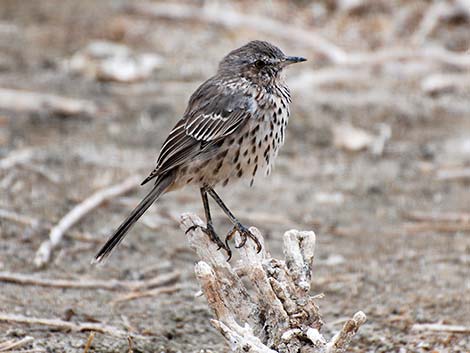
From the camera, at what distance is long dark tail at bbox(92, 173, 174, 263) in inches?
193

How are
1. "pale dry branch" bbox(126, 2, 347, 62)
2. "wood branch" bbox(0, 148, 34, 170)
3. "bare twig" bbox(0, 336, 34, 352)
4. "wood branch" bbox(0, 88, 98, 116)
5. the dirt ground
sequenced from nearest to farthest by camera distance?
"bare twig" bbox(0, 336, 34, 352) < the dirt ground < "wood branch" bbox(0, 148, 34, 170) < "wood branch" bbox(0, 88, 98, 116) < "pale dry branch" bbox(126, 2, 347, 62)

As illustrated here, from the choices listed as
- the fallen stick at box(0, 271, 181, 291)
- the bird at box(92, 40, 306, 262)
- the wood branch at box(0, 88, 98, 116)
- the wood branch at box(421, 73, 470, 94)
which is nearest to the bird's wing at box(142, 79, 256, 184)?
the bird at box(92, 40, 306, 262)

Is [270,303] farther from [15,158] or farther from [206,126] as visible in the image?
[15,158]

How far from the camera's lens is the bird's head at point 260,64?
5555 millimetres

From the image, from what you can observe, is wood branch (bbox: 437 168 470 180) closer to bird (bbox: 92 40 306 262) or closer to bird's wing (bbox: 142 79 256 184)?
bird (bbox: 92 40 306 262)

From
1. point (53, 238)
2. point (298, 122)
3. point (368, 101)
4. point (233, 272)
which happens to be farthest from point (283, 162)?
point (233, 272)

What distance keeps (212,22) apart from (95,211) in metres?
4.85

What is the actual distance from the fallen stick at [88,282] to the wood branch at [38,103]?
3.22 metres

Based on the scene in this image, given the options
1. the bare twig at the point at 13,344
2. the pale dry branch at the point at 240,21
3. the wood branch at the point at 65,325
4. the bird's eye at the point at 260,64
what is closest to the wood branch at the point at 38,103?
the pale dry branch at the point at 240,21

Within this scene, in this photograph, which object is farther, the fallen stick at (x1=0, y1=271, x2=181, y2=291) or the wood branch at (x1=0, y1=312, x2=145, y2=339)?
the fallen stick at (x1=0, y1=271, x2=181, y2=291)

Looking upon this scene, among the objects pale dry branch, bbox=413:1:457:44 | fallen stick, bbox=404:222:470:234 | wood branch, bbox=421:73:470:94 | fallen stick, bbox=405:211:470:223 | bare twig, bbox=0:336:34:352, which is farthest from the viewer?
pale dry branch, bbox=413:1:457:44

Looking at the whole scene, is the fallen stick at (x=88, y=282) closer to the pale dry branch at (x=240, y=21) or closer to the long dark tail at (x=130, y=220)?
the long dark tail at (x=130, y=220)

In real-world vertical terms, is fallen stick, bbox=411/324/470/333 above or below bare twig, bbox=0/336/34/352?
above

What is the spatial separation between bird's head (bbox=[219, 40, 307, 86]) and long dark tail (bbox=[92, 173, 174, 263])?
2.67ft
